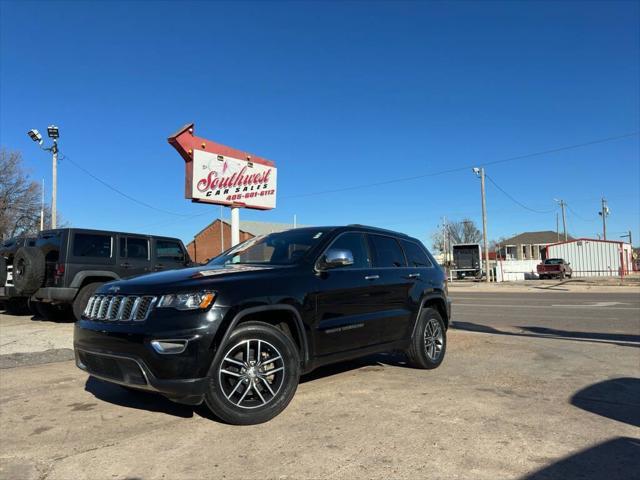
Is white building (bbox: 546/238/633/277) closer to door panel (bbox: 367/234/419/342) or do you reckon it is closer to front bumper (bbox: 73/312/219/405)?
door panel (bbox: 367/234/419/342)

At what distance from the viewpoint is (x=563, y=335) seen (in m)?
9.80

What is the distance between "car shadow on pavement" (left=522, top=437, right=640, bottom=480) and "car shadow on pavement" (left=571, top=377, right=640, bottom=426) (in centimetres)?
65

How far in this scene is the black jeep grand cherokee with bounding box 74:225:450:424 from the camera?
12.9ft

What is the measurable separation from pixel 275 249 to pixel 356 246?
0.91 meters

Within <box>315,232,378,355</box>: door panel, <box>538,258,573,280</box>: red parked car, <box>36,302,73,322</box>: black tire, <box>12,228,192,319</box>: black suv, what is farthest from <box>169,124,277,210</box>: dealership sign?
<box>538,258,573,280</box>: red parked car

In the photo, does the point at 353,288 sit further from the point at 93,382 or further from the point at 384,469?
the point at 93,382

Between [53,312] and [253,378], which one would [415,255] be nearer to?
[253,378]

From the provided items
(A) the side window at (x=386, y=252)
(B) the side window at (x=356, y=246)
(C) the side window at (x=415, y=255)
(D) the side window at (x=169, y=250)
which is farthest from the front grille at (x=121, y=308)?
(D) the side window at (x=169, y=250)

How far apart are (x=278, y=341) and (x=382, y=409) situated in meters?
1.16

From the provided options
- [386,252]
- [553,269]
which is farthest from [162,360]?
[553,269]

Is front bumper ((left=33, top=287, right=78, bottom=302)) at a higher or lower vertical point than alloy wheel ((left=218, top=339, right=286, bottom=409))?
higher

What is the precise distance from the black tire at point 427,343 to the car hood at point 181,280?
2242 millimetres

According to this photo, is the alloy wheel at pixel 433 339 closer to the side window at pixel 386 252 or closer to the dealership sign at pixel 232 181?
the side window at pixel 386 252

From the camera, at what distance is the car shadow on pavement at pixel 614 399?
4488 millimetres
